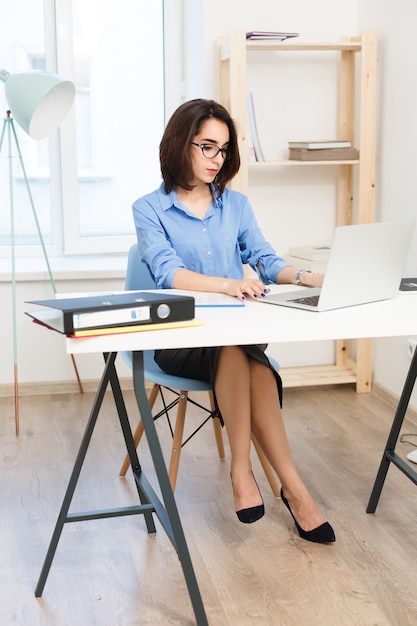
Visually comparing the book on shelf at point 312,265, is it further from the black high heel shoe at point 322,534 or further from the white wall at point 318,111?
the black high heel shoe at point 322,534

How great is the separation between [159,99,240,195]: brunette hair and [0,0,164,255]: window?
1.54 meters

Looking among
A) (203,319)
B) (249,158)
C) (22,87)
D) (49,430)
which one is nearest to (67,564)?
(203,319)

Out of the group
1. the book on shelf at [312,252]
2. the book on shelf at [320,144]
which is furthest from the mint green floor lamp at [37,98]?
the book on shelf at [312,252]

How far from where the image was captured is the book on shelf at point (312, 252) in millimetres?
3680

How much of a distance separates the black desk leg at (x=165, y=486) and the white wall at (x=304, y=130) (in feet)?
5.99

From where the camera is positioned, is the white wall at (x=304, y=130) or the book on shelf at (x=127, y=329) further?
the white wall at (x=304, y=130)

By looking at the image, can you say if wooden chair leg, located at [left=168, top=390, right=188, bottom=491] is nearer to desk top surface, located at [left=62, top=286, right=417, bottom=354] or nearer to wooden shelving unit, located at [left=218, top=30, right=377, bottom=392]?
desk top surface, located at [left=62, top=286, right=417, bottom=354]

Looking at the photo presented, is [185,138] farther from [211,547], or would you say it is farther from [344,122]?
[344,122]

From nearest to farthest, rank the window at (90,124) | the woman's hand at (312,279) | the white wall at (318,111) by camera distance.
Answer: the woman's hand at (312,279) → the white wall at (318,111) → the window at (90,124)

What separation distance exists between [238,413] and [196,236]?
2.23ft

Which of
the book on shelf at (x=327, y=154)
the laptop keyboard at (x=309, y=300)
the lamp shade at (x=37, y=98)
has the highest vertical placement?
the lamp shade at (x=37, y=98)

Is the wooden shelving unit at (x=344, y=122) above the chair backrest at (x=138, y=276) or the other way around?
above

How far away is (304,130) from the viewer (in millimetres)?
3934

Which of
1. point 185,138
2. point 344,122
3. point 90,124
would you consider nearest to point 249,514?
point 185,138
